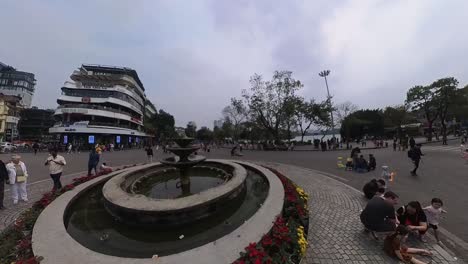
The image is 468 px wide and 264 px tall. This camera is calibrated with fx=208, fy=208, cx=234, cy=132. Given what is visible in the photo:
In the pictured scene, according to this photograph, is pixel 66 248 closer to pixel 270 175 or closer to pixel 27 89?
pixel 270 175

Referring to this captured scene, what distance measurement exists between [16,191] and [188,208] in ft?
23.0

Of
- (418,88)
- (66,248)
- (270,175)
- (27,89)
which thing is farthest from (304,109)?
(27,89)

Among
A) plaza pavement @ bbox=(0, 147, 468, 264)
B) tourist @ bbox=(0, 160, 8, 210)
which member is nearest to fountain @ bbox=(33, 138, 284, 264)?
plaza pavement @ bbox=(0, 147, 468, 264)

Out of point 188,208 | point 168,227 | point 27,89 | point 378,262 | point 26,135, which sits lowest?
point 378,262

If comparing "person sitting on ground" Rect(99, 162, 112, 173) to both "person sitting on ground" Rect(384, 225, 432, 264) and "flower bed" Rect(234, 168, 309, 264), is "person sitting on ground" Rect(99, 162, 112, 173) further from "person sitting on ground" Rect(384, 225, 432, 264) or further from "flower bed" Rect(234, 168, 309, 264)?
"person sitting on ground" Rect(384, 225, 432, 264)

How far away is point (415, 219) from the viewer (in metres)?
4.41

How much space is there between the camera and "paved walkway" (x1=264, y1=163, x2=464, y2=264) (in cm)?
387

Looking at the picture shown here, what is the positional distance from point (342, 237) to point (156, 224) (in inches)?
161

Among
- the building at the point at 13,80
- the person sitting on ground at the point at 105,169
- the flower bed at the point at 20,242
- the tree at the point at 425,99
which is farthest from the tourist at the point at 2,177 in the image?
the building at the point at 13,80

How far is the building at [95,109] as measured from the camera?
1612 inches

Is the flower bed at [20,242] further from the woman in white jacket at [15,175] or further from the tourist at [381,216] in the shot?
the tourist at [381,216]

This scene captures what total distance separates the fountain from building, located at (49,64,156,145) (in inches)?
1681

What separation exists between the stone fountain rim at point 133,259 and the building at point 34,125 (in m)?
71.7

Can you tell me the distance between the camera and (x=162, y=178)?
9.12 m
